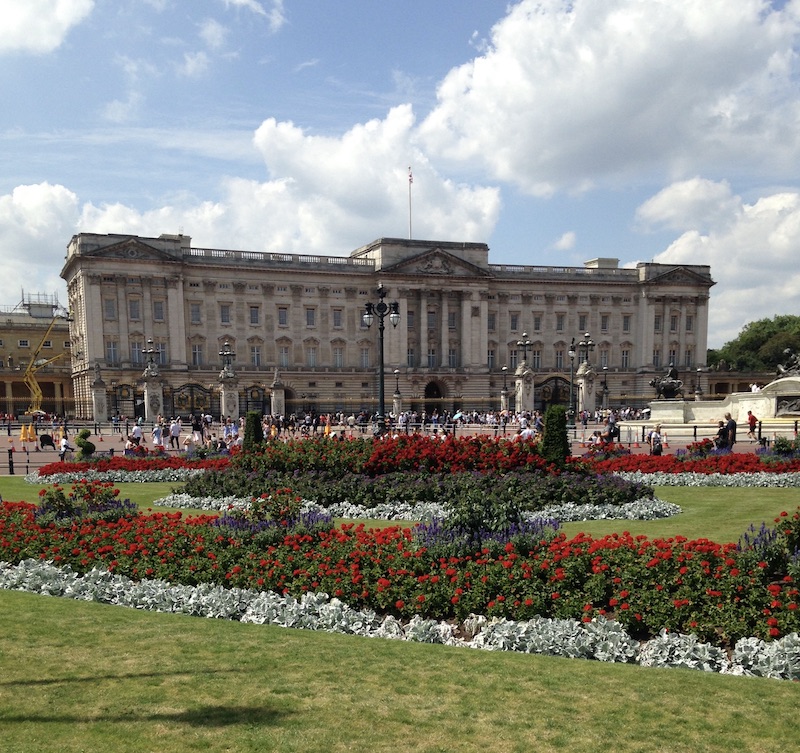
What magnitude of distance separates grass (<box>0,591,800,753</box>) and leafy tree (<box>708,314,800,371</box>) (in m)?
95.4

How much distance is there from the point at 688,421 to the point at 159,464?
28.6m

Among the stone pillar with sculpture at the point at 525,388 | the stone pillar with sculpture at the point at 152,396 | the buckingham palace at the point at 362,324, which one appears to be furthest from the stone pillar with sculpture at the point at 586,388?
the stone pillar with sculpture at the point at 152,396

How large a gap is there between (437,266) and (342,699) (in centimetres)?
6679

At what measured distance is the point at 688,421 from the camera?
37.4 m

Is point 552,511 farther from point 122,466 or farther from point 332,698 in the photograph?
point 122,466

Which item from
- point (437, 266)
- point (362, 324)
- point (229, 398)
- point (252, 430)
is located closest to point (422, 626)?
point (252, 430)

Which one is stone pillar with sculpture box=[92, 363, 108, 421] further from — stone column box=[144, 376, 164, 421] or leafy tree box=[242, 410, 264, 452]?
leafy tree box=[242, 410, 264, 452]

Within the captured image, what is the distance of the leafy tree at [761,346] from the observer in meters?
93.2

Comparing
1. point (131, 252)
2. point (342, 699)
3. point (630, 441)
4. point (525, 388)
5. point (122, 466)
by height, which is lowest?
point (630, 441)

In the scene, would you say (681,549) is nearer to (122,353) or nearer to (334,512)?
(334,512)

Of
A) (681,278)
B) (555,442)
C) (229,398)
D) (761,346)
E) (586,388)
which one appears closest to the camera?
(555,442)

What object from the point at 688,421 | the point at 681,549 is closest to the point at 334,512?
the point at 681,549

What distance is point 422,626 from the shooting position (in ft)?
23.0

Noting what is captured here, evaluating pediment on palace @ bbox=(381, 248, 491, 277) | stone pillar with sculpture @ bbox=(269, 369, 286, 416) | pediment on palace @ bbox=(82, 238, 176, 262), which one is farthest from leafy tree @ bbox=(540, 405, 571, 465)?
pediment on palace @ bbox=(381, 248, 491, 277)
